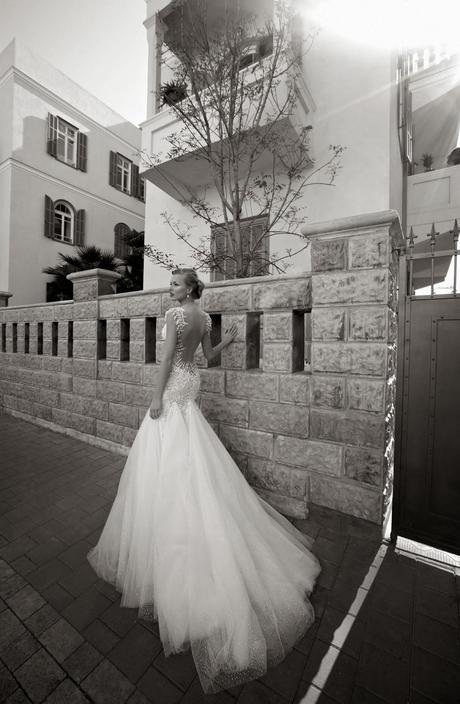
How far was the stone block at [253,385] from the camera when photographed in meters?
3.12

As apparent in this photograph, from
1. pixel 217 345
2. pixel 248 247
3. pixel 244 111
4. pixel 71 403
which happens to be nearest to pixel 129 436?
pixel 71 403

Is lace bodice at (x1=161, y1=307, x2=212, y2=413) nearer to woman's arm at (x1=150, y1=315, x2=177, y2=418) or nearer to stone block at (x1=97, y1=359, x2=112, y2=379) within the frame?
woman's arm at (x1=150, y1=315, x2=177, y2=418)

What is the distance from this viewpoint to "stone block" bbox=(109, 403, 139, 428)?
4449 millimetres

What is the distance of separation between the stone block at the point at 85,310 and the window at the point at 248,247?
2.56 meters

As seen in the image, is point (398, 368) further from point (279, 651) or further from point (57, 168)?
point (57, 168)

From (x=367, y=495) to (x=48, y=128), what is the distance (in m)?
17.8

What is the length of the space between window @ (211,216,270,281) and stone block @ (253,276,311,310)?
130 inches

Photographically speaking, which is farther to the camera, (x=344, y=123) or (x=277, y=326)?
(x=344, y=123)

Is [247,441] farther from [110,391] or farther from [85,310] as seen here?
[85,310]

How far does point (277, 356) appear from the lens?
3104mm

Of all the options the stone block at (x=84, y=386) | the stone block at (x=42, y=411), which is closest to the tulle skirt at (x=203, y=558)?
the stone block at (x=84, y=386)

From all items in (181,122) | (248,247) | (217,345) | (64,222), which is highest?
(64,222)

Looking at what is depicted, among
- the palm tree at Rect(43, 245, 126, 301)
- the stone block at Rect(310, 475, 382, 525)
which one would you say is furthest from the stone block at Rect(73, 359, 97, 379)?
the palm tree at Rect(43, 245, 126, 301)

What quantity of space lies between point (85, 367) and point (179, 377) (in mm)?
3275
